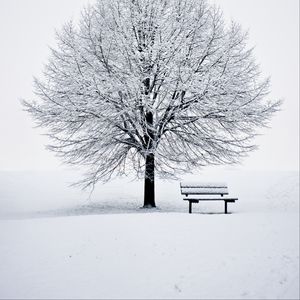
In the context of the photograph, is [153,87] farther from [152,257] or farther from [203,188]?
[152,257]

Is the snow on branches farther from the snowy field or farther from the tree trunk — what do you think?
the snowy field

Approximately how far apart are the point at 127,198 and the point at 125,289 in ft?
46.3

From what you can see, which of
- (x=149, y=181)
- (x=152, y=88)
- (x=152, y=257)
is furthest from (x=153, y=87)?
(x=152, y=257)

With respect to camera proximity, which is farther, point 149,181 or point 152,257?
point 149,181

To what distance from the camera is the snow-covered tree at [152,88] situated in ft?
43.7

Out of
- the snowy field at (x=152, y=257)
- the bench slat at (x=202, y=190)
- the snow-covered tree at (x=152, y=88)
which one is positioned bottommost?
the snowy field at (x=152, y=257)

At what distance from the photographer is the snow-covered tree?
13.3m

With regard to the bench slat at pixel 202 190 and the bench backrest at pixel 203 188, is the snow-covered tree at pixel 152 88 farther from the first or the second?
the bench slat at pixel 202 190

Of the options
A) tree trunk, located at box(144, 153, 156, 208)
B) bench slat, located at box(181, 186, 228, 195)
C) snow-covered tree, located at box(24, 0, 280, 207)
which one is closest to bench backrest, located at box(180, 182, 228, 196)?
bench slat, located at box(181, 186, 228, 195)

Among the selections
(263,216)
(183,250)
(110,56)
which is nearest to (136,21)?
(110,56)

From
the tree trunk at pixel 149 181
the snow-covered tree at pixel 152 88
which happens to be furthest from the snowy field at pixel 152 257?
the tree trunk at pixel 149 181

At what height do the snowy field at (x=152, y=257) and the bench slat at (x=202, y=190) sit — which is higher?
the bench slat at (x=202, y=190)

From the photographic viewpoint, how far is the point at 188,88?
13.2 meters

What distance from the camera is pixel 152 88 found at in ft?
47.3
